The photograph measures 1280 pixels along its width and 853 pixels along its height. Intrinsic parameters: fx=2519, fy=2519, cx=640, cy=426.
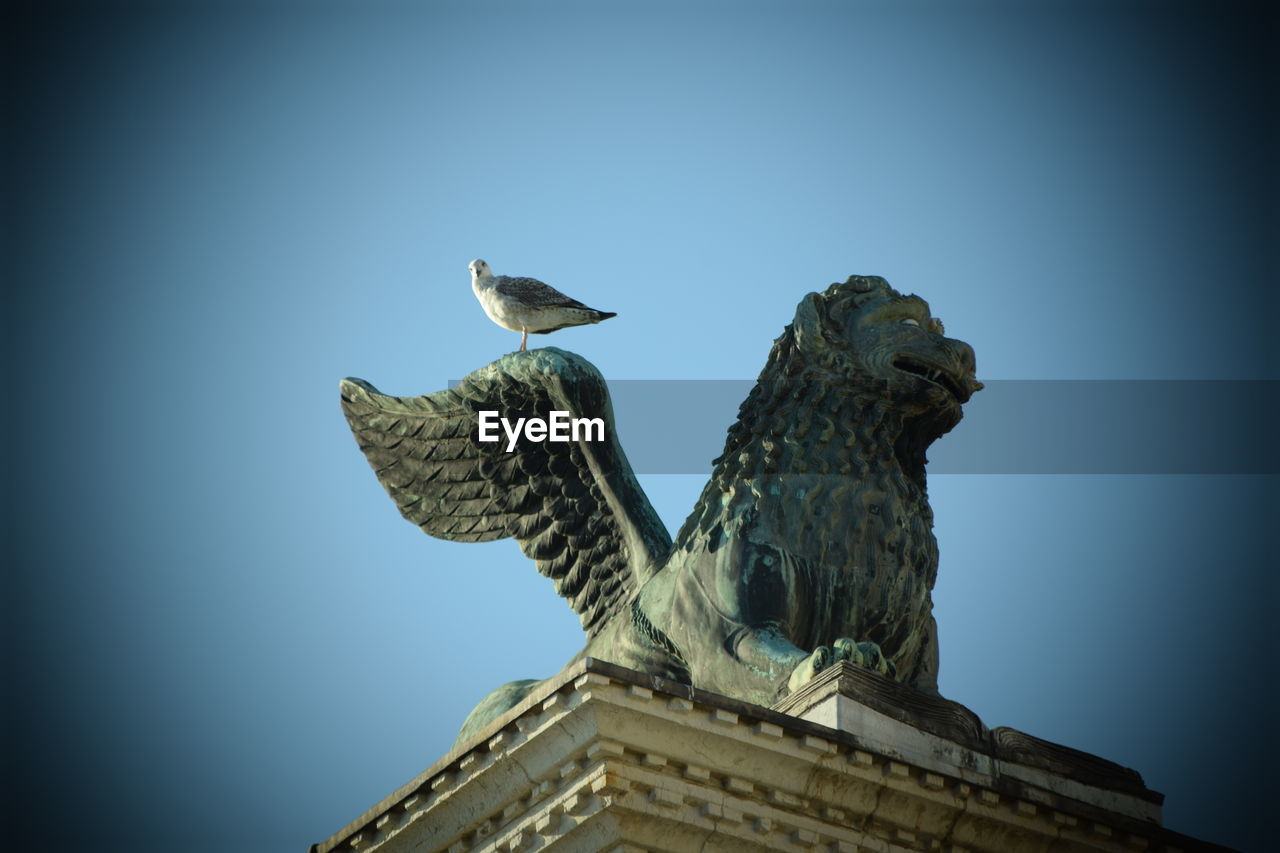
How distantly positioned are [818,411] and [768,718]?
4.26m

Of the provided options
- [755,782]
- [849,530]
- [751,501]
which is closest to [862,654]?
[755,782]

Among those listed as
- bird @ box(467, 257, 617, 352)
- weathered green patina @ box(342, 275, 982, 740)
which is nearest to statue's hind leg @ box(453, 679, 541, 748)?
weathered green patina @ box(342, 275, 982, 740)

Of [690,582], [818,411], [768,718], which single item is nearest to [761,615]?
[690,582]

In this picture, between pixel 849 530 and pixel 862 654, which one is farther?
pixel 849 530

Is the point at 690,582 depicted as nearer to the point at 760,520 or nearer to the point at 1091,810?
the point at 760,520

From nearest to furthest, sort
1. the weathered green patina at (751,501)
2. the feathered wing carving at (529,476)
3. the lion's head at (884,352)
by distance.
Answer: the weathered green patina at (751,501) < the lion's head at (884,352) < the feathered wing carving at (529,476)

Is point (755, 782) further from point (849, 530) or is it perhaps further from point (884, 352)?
point (884, 352)

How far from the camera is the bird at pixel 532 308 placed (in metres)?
18.2

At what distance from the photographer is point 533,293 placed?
59.8 feet

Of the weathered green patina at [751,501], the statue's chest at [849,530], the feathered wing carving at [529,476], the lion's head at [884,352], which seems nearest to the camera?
the weathered green patina at [751,501]

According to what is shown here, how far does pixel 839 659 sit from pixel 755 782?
1.57 m

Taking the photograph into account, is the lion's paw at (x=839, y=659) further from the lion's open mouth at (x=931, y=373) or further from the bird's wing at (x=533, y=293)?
the bird's wing at (x=533, y=293)

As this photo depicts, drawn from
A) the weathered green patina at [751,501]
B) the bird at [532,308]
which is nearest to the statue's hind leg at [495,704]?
the weathered green patina at [751,501]

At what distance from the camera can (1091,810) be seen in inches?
547
